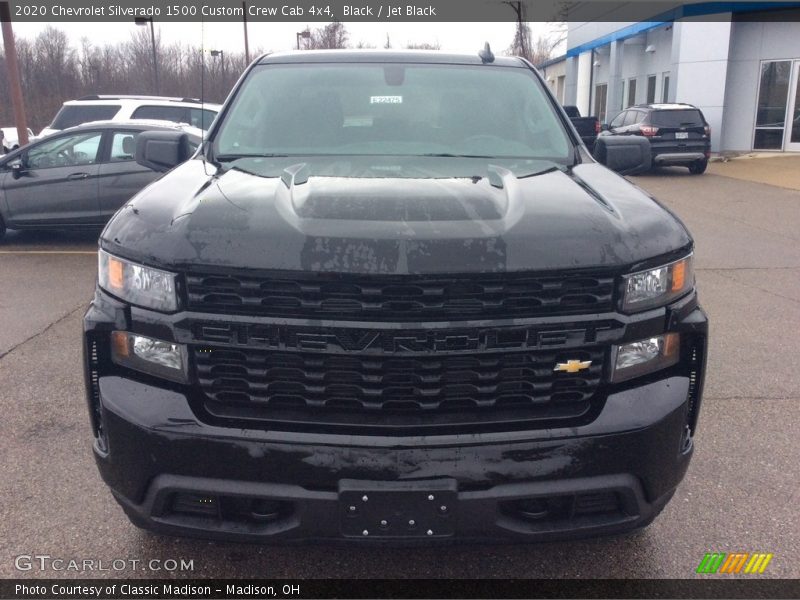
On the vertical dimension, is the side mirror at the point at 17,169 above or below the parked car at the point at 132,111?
below

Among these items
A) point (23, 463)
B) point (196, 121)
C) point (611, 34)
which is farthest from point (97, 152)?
point (611, 34)

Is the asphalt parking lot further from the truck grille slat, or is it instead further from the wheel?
the wheel

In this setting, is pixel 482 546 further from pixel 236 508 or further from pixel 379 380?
pixel 236 508

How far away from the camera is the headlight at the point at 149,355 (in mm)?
2195

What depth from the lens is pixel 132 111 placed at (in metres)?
12.9

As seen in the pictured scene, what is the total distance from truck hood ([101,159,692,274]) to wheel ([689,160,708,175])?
17497 millimetres

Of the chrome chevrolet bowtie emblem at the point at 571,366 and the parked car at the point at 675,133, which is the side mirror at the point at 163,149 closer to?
the chrome chevrolet bowtie emblem at the point at 571,366

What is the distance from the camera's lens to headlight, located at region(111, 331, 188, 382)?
2195 mm

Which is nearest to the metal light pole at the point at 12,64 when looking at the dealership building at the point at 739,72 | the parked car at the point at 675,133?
the parked car at the point at 675,133

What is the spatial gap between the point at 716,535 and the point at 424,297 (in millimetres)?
1732

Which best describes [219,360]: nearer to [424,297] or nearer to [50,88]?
[424,297]

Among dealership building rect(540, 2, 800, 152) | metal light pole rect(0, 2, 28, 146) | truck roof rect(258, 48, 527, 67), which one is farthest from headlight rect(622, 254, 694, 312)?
dealership building rect(540, 2, 800, 152)

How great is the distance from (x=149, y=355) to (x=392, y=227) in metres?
0.83

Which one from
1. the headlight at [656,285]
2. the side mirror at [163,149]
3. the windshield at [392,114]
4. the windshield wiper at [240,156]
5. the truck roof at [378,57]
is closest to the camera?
the headlight at [656,285]
